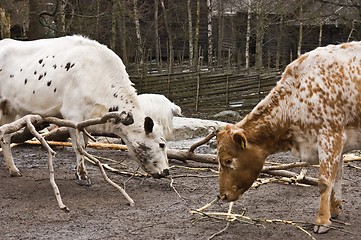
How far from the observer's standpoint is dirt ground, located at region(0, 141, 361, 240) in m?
5.67

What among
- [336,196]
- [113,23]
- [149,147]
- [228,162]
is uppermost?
[113,23]

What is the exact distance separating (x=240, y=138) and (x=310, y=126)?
61 cm

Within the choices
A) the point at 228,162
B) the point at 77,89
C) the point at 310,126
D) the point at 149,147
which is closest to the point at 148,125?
the point at 149,147

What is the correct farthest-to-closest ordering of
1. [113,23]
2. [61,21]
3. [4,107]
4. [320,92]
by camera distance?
[113,23], [61,21], [4,107], [320,92]

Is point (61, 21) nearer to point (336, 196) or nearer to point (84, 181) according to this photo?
point (84, 181)

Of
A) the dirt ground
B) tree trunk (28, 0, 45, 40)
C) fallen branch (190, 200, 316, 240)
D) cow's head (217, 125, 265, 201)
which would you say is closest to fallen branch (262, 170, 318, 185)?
the dirt ground

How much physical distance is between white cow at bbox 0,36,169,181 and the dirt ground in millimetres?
407

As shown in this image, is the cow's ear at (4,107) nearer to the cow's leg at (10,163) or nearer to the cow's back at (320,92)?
the cow's leg at (10,163)

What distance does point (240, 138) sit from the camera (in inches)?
228

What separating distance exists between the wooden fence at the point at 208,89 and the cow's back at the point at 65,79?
12.3 metres

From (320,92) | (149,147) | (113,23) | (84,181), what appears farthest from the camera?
(113,23)

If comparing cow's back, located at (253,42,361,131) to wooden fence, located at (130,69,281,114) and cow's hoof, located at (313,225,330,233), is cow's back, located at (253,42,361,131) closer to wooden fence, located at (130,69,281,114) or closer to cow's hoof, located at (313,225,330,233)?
cow's hoof, located at (313,225,330,233)

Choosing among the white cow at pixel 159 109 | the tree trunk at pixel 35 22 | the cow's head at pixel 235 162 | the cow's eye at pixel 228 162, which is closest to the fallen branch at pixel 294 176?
the cow's head at pixel 235 162

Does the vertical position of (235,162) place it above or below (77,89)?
below
